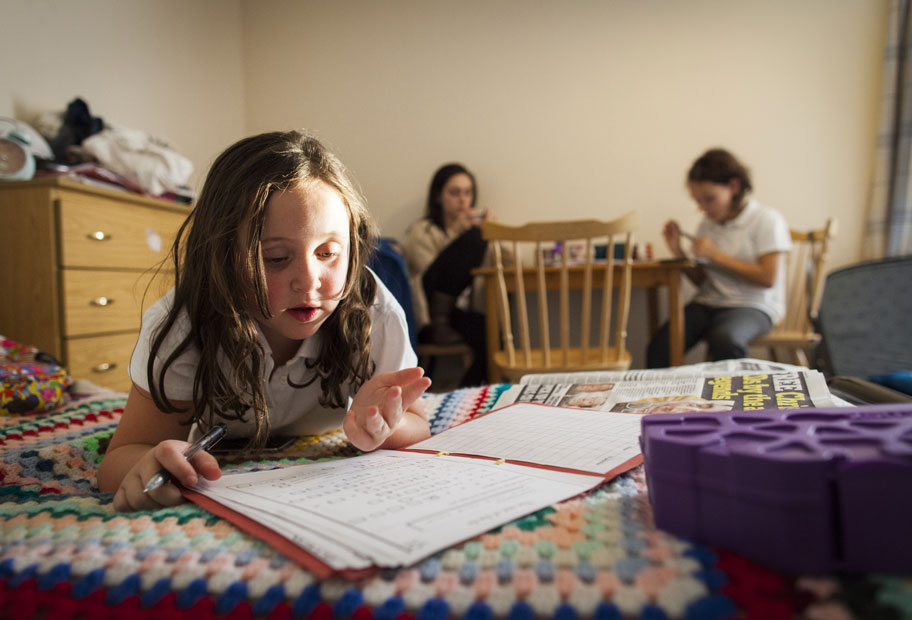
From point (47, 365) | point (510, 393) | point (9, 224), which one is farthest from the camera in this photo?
point (9, 224)

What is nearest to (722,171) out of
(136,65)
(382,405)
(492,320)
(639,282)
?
(639,282)

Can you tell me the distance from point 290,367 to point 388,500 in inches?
17.2

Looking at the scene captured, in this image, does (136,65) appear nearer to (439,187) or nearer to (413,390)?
(439,187)

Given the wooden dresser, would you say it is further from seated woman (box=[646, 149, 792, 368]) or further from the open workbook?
seated woman (box=[646, 149, 792, 368])

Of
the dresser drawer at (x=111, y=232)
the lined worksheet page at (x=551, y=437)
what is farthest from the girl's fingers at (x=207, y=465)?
the dresser drawer at (x=111, y=232)

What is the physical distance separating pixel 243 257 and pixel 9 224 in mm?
1380

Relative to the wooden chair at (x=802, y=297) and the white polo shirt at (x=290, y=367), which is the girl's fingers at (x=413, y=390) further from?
the wooden chair at (x=802, y=297)

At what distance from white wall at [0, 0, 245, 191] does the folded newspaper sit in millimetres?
2107

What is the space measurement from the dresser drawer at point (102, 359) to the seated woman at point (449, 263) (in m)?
1.23

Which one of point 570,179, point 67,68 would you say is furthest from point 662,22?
point 67,68

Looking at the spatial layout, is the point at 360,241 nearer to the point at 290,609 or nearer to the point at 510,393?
the point at 510,393

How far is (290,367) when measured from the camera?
0.84 m

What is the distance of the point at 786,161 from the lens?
2.99 metres

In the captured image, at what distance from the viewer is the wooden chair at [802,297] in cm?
225
